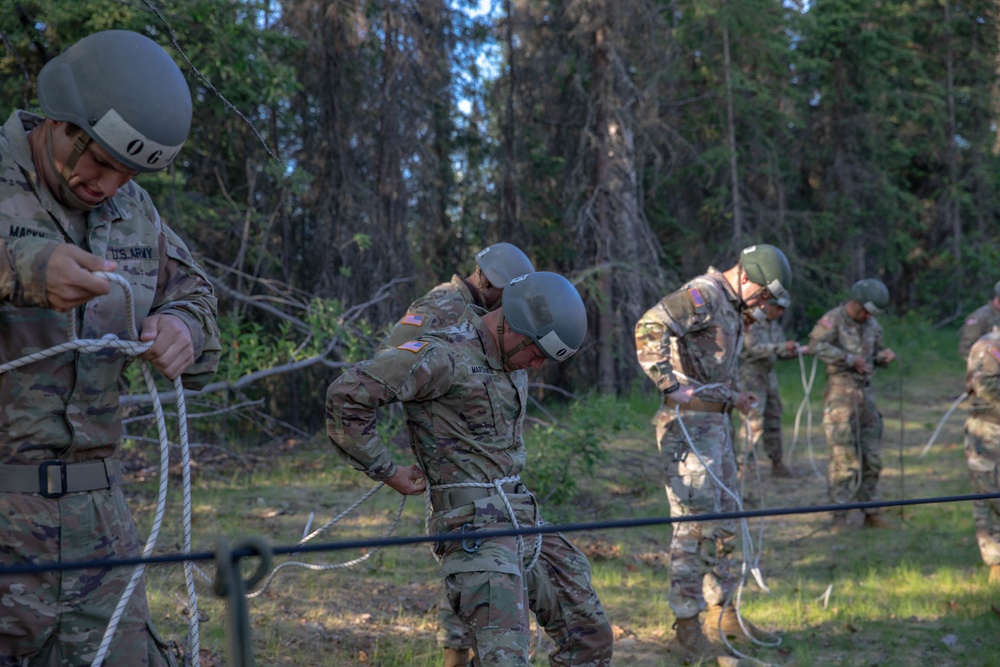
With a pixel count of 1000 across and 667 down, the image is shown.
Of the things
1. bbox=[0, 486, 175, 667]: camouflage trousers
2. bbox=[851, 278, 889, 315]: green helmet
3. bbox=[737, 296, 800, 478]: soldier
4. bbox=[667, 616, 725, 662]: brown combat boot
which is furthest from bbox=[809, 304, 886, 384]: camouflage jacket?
bbox=[0, 486, 175, 667]: camouflage trousers

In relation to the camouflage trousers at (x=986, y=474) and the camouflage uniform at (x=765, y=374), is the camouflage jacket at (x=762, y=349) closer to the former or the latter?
the camouflage uniform at (x=765, y=374)

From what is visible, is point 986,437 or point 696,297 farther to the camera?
point 986,437

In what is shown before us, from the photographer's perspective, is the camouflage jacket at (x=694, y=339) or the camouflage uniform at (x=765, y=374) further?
the camouflage uniform at (x=765, y=374)

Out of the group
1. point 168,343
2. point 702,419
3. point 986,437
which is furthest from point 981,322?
point 168,343

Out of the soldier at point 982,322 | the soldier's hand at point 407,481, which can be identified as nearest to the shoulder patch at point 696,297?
the soldier's hand at point 407,481

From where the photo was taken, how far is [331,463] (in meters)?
10.5

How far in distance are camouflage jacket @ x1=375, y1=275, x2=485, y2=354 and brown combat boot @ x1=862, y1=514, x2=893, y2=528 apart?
5.36m

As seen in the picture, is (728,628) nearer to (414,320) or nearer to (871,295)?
(414,320)

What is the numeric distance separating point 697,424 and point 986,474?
9.19 ft

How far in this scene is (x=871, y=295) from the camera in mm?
9641

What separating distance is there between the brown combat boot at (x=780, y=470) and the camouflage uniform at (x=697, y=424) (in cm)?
593

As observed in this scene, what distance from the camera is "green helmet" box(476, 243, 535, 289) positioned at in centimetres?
618

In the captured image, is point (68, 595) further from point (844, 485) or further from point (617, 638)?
point (844, 485)

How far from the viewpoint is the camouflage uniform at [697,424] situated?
5961mm
